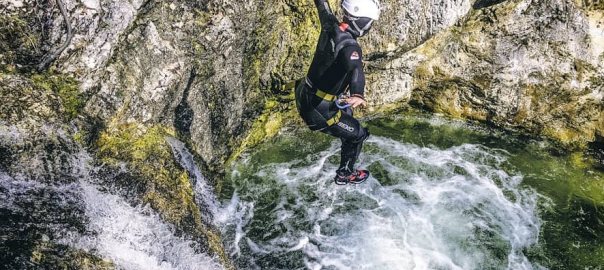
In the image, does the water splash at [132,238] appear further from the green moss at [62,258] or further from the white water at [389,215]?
the white water at [389,215]

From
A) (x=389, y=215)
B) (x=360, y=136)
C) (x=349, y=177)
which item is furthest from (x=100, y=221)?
(x=389, y=215)

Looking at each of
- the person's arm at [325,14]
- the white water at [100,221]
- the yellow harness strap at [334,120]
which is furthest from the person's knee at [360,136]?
the white water at [100,221]

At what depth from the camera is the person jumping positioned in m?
6.02

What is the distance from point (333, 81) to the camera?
6621mm

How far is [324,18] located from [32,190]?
4518 millimetres

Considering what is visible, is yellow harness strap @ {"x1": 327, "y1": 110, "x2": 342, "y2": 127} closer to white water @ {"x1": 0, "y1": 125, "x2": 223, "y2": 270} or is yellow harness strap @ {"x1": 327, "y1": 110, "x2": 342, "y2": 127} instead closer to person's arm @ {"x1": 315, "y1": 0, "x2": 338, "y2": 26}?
person's arm @ {"x1": 315, "y1": 0, "x2": 338, "y2": 26}

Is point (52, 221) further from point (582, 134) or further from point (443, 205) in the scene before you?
point (582, 134)

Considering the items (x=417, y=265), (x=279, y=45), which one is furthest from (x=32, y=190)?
(x=417, y=265)

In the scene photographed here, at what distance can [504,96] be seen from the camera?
9.45 m

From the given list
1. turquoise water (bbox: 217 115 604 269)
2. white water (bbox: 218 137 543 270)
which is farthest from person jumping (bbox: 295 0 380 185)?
turquoise water (bbox: 217 115 604 269)

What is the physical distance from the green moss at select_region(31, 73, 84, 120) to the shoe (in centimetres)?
421

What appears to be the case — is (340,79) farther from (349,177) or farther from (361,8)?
(349,177)

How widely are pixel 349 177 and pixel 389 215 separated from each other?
3.09 feet

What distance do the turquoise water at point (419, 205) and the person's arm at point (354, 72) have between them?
2.49 m
